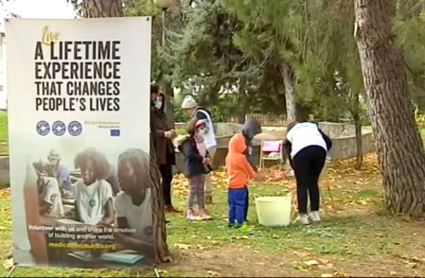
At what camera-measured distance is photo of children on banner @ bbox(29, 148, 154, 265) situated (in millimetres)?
5215

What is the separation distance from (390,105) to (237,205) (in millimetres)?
2283

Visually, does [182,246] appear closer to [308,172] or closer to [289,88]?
[308,172]

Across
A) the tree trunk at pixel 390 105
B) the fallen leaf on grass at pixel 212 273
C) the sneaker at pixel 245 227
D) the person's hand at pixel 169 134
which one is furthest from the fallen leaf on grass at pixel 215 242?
the tree trunk at pixel 390 105

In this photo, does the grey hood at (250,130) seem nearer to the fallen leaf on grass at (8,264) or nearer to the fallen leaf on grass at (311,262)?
the fallen leaf on grass at (311,262)

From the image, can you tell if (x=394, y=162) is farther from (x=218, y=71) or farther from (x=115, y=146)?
(x=218, y=71)

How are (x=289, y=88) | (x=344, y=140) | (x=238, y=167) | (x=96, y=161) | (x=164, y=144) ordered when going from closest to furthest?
(x=96, y=161) < (x=238, y=167) < (x=164, y=144) < (x=289, y=88) < (x=344, y=140)

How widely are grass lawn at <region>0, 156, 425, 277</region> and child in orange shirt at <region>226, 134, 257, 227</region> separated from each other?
0.71 feet

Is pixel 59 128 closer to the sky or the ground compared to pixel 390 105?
→ closer to the ground

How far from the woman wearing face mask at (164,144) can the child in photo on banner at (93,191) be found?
3.58 meters

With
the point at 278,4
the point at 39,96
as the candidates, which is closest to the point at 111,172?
the point at 39,96

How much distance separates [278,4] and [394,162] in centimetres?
356

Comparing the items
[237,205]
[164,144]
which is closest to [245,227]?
[237,205]

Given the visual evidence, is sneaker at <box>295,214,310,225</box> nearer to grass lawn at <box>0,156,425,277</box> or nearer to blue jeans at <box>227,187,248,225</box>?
grass lawn at <box>0,156,425,277</box>

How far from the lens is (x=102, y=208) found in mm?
5277
